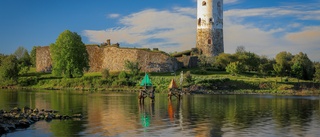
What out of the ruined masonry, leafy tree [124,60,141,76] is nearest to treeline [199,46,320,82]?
the ruined masonry

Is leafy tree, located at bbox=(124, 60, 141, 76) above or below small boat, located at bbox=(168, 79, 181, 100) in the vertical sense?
above

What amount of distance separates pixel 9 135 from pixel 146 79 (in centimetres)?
2189

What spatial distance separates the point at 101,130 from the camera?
20562 millimetres

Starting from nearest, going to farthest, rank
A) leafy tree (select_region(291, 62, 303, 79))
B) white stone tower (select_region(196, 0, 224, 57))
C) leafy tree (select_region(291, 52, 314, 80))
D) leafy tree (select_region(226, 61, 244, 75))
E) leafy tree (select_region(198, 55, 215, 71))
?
leafy tree (select_region(226, 61, 244, 75)) → leafy tree (select_region(291, 62, 303, 79)) → leafy tree (select_region(291, 52, 314, 80)) → leafy tree (select_region(198, 55, 215, 71)) → white stone tower (select_region(196, 0, 224, 57))

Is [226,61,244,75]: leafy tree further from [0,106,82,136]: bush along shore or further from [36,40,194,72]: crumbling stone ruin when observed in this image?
[0,106,82,136]: bush along shore

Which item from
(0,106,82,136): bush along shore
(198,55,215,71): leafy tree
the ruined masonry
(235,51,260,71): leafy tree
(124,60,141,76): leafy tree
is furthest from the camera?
the ruined masonry

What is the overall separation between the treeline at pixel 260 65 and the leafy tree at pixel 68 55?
16217 millimetres

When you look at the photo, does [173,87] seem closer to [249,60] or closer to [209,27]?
[249,60]

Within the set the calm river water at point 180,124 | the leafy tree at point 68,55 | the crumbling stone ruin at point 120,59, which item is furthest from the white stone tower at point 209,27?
the calm river water at point 180,124

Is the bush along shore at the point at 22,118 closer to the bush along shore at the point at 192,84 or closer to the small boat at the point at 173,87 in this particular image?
the small boat at the point at 173,87

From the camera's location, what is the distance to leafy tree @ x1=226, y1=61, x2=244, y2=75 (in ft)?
212

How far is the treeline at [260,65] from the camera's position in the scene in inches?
2599

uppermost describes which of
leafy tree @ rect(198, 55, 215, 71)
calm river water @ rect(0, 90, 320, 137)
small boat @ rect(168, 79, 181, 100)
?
leafy tree @ rect(198, 55, 215, 71)

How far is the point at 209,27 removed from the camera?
76.0 metres
